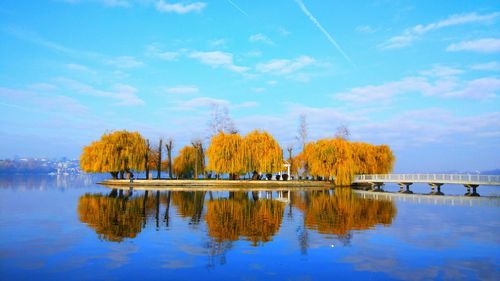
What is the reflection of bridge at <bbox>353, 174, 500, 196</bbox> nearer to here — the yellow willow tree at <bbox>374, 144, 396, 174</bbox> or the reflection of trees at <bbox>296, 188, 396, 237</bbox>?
the yellow willow tree at <bbox>374, 144, 396, 174</bbox>

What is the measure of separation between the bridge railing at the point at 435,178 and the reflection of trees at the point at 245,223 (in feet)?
107

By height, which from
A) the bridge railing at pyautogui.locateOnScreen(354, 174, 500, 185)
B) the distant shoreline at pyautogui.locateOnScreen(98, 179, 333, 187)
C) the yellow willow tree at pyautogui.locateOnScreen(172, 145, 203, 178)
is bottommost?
the distant shoreline at pyautogui.locateOnScreen(98, 179, 333, 187)

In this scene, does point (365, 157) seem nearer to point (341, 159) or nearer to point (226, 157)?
point (341, 159)

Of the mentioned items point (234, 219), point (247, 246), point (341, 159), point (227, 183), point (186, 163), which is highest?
point (341, 159)

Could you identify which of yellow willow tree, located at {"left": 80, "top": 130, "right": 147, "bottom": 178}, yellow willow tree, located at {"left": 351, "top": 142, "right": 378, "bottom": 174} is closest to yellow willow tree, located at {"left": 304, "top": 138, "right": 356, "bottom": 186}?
yellow willow tree, located at {"left": 351, "top": 142, "right": 378, "bottom": 174}

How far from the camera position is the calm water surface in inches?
490

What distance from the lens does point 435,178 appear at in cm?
5653

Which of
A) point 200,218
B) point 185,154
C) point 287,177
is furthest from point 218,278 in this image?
point 185,154

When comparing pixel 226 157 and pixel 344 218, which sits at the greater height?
pixel 226 157

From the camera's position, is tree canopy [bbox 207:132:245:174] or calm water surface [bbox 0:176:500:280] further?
tree canopy [bbox 207:132:245:174]

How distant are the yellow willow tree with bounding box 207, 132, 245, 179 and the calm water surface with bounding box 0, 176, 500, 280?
34110 millimetres

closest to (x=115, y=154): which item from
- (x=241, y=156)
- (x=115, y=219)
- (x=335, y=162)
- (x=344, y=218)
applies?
(x=241, y=156)

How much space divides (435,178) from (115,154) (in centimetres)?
4481

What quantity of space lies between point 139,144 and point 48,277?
55200 mm
